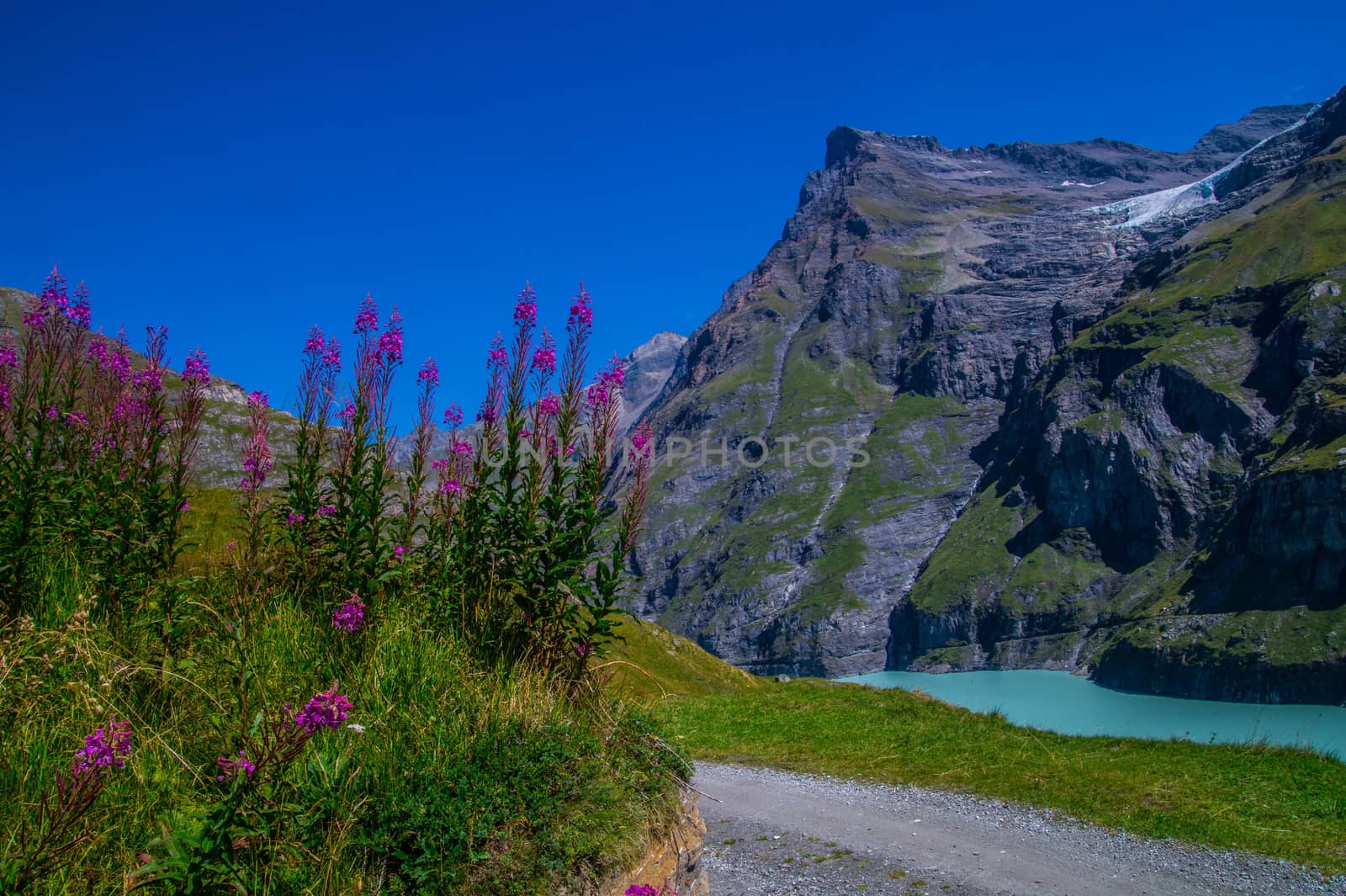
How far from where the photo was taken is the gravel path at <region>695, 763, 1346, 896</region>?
10961mm

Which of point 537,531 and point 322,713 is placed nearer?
point 322,713

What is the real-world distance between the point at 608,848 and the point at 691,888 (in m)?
1.81

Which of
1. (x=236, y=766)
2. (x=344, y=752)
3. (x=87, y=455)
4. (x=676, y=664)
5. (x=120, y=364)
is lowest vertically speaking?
(x=676, y=664)

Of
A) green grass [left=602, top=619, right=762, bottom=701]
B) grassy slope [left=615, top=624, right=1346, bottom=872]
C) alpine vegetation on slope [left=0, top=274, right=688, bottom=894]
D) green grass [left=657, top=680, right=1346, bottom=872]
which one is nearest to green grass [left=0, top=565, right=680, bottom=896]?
alpine vegetation on slope [left=0, top=274, right=688, bottom=894]

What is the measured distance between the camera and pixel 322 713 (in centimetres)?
552

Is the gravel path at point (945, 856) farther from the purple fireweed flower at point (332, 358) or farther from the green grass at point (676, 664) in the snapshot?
the green grass at point (676, 664)

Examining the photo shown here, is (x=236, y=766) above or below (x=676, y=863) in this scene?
above

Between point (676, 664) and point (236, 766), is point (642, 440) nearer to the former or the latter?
point (236, 766)

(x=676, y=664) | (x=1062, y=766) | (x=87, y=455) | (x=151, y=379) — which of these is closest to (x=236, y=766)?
(x=151, y=379)

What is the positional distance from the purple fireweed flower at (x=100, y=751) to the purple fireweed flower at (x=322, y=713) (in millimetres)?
989

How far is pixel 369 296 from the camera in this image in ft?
32.6

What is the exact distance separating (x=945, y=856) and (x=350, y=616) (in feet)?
29.7

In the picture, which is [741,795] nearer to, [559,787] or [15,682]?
[559,787]

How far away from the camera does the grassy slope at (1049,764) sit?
41.4 ft
